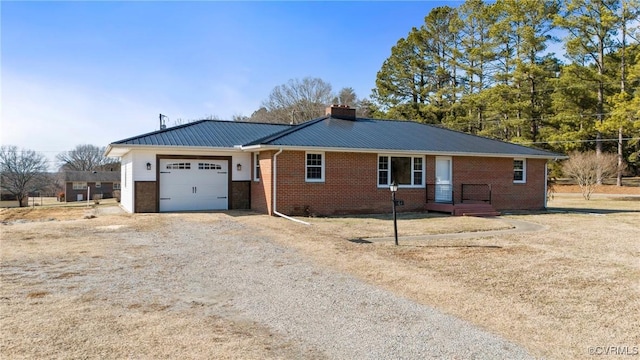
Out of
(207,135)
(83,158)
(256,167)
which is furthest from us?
(83,158)

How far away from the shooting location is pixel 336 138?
56.0ft

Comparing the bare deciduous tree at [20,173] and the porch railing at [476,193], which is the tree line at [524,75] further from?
the bare deciduous tree at [20,173]

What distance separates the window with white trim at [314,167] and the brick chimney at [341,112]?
5.19 metres

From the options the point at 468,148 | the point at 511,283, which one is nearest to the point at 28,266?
the point at 511,283

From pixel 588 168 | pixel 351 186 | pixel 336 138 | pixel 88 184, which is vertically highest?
pixel 336 138

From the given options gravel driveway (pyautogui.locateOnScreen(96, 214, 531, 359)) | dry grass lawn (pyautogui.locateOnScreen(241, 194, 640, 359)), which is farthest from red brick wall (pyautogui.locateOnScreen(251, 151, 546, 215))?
gravel driveway (pyautogui.locateOnScreen(96, 214, 531, 359))

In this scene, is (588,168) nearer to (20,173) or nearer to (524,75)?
(524,75)

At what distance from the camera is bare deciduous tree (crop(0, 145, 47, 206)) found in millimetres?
53188

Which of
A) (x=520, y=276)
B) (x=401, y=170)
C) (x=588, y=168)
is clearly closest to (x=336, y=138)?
(x=401, y=170)

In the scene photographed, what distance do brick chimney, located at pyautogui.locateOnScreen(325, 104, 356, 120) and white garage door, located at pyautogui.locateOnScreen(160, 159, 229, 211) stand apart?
5906mm

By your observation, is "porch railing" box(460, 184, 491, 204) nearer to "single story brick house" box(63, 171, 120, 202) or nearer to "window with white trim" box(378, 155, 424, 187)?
"window with white trim" box(378, 155, 424, 187)

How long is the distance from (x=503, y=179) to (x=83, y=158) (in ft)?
253

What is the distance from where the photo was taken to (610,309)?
5.51m

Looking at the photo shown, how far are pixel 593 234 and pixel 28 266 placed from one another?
44.3 feet
